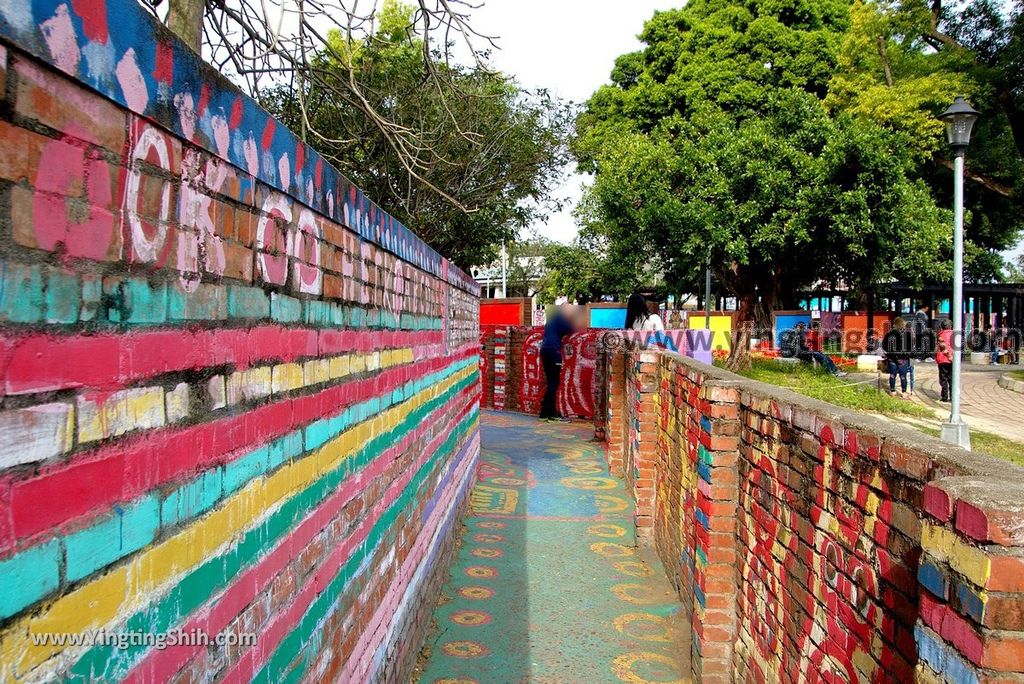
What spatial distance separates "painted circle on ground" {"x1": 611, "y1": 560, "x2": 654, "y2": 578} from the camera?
5.73 m

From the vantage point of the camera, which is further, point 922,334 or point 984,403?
point 922,334

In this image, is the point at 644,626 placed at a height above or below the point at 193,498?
below

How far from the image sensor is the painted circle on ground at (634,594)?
5.18 m

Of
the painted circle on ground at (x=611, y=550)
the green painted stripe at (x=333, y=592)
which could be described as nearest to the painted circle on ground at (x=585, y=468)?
the painted circle on ground at (x=611, y=550)

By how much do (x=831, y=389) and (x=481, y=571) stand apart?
1110cm

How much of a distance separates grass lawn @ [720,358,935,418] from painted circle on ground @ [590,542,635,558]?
5.10m

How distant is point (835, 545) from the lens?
246 cm

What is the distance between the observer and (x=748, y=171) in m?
18.7

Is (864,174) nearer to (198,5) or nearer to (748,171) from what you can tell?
(748,171)

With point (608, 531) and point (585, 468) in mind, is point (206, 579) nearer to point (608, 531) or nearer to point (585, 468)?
point (608, 531)

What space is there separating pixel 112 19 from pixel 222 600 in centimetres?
115

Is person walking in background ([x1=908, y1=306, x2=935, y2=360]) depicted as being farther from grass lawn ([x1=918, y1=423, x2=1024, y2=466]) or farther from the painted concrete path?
the painted concrete path

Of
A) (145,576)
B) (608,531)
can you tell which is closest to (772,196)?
(608,531)

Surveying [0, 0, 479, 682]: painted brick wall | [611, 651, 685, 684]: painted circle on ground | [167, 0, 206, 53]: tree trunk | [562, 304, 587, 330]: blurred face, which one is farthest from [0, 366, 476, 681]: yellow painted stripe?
[562, 304, 587, 330]: blurred face
